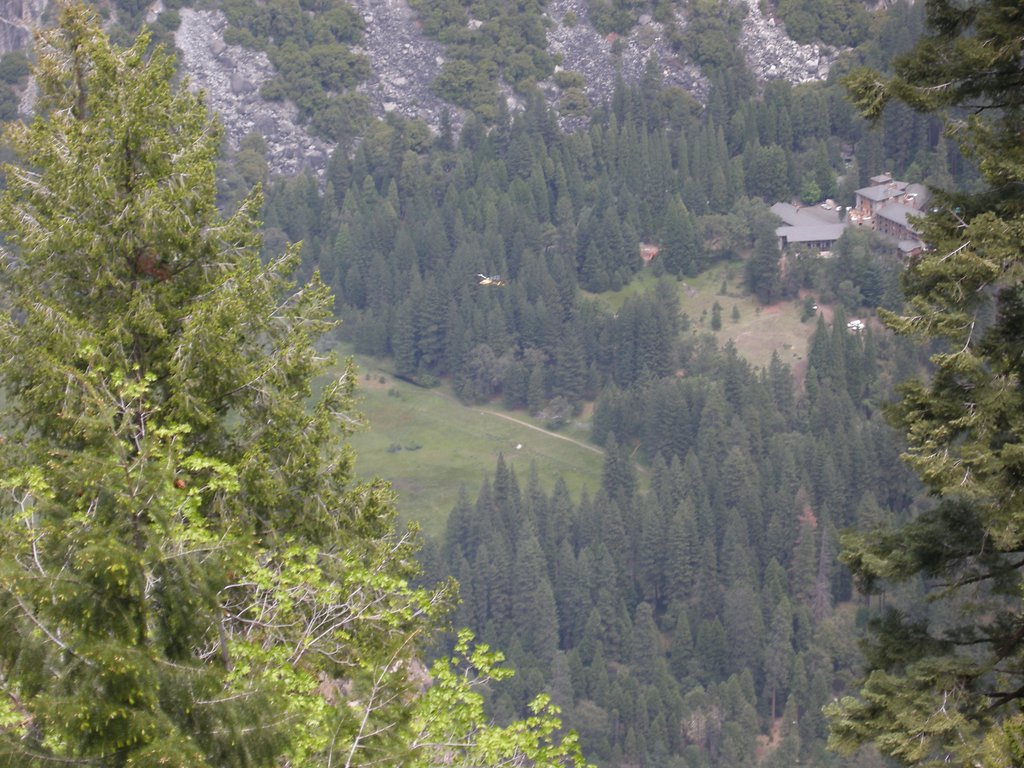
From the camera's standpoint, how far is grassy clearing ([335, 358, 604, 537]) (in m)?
110

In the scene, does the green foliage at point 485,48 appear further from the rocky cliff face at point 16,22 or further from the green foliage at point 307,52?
the rocky cliff face at point 16,22

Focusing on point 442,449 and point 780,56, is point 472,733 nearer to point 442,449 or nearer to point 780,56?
point 442,449

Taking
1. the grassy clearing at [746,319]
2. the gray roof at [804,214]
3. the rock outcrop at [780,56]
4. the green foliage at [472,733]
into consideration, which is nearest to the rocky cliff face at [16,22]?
the rock outcrop at [780,56]

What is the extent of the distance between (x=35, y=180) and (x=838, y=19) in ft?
545

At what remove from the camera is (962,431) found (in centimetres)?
1468

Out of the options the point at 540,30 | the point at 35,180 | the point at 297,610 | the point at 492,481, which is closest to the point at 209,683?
the point at 297,610

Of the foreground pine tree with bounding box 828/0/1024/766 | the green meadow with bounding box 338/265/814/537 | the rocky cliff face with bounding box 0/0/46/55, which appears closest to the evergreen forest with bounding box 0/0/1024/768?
the foreground pine tree with bounding box 828/0/1024/766

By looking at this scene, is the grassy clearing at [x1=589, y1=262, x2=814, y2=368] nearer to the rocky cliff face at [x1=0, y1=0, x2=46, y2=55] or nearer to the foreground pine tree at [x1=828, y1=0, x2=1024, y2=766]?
the rocky cliff face at [x1=0, y1=0, x2=46, y2=55]

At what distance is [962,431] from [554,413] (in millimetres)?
112156

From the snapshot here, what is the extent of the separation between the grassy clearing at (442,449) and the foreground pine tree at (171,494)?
86897 millimetres

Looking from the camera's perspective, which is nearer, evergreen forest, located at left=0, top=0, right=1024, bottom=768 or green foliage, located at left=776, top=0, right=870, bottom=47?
evergreen forest, located at left=0, top=0, right=1024, bottom=768

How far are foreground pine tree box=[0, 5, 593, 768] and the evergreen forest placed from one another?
0.18ft

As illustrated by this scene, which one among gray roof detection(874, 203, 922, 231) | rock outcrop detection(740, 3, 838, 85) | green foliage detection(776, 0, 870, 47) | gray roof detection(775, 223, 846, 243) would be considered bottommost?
gray roof detection(775, 223, 846, 243)

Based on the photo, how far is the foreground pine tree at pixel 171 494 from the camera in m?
11.1
